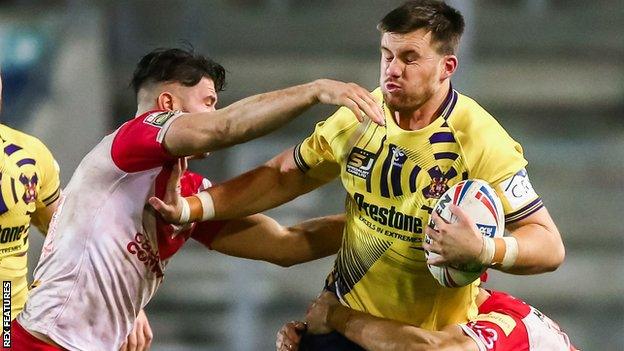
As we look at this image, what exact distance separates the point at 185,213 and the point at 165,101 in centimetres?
38

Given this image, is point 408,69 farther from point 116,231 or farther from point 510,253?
point 116,231

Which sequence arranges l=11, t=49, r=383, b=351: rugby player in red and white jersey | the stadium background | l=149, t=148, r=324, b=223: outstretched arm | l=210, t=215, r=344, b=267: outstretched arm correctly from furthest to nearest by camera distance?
the stadium background
l=210, t=215, r=344, b=267: outstretched arm
l=149, t=148, r=324, b=223: outstretched arm
l=11, t=49, r=383, b=351: rugby player in red and white jersey

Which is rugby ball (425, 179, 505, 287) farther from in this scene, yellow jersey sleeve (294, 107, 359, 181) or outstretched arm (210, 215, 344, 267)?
outstretched arm (210, 215, 344, 267)

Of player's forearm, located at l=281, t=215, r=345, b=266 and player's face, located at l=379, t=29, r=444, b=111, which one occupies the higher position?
player's face, located at l=379, t=29, r=444, b=111

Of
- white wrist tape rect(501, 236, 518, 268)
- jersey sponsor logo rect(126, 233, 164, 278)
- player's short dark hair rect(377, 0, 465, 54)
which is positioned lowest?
jersey sponsor logo rect(126, 233, 164, 278)

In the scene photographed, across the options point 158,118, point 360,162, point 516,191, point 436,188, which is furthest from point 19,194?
point 516,191

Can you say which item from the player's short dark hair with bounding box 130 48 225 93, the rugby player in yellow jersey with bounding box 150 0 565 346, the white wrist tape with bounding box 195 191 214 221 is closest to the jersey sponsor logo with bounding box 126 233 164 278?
the rugby player in yellow jersey with bounding box 150 0 565 346

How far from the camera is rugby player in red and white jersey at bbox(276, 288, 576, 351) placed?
3777mm

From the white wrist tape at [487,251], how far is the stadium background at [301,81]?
3.82 m

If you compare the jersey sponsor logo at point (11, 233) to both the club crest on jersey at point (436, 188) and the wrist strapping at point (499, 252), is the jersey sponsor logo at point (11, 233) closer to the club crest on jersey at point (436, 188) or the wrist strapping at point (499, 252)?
the club crest on jersey at point (436, 188)

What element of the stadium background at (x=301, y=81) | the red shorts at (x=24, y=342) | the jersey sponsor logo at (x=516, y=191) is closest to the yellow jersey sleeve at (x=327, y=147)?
the jersey sponsor logo at (x=516, y=191)

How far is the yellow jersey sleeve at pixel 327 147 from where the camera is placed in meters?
3.76

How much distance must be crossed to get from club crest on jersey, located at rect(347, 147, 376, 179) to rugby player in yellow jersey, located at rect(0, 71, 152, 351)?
177cm

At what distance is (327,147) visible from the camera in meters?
3.87
